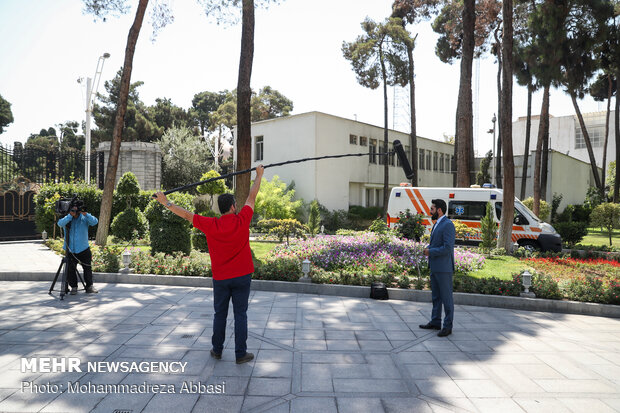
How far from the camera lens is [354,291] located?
344 inches

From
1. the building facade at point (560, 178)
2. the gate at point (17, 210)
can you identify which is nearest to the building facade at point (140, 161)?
the gate at point (17, 210)

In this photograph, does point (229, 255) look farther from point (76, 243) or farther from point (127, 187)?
point (127, 187)

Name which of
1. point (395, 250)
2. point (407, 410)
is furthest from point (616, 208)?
point (407, 410)

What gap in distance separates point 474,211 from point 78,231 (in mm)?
14264

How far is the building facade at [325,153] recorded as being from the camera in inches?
980

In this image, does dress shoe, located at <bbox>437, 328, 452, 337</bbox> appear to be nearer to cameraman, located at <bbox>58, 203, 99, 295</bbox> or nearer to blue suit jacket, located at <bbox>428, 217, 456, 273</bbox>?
blue suit jacket, located at <bbox>428, 217, 456, 273</bbox>

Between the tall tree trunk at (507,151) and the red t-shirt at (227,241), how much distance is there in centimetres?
1231

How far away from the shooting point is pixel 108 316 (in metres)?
6.74

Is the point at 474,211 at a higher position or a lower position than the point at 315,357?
higher

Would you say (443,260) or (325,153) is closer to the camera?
(443,260)

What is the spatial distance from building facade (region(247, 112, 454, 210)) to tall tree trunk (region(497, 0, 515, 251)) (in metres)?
9.22

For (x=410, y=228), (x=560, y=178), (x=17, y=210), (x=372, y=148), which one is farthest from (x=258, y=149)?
(x=560, y=178)

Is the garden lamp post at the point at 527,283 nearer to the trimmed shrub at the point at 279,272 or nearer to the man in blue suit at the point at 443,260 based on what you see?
the man in blue suit at the point at 443,260

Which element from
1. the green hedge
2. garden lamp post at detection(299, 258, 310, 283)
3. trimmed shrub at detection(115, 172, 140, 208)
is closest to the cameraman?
garden lamp post at detection(299, 258, 310, 283)
